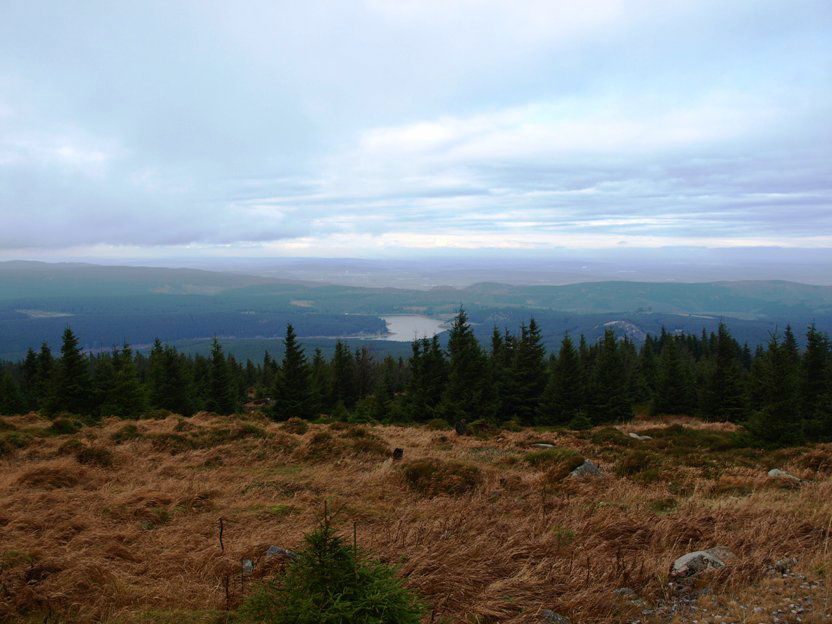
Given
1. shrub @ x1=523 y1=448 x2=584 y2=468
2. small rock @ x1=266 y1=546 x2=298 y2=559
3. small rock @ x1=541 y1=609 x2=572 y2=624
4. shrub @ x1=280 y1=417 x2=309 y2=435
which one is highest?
small rock @ x1=541 y1=609 x2=572 y2=624

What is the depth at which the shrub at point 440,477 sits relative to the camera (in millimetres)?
10797

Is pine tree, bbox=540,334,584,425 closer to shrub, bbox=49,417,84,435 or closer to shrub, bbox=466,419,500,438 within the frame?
shrub, bbox=466,419,500,438

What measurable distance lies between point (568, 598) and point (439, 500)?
14.9 ft

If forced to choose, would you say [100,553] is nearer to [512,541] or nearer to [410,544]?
[410,544]

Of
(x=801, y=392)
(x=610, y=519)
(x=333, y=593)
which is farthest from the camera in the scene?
(x=801, y=392)

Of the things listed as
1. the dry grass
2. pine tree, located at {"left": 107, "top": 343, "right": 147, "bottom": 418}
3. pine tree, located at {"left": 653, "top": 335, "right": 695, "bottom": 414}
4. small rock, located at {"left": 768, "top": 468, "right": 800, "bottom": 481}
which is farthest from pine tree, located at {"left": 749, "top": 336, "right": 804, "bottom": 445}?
pine tree, located at {"left": 107, "top": 343, "right": 147, "bottom": 418}

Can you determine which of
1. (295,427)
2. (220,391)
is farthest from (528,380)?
Result: (220,391)

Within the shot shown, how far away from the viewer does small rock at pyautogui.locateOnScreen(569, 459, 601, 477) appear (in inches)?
486

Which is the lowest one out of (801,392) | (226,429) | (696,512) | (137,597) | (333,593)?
(801,392)

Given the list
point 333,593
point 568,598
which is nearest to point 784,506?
point 568,598

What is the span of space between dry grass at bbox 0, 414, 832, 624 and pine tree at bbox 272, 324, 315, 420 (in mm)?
24664

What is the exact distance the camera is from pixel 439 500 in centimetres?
979

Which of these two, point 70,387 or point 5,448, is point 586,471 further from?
point 70,387

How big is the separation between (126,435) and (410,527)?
13413mm
